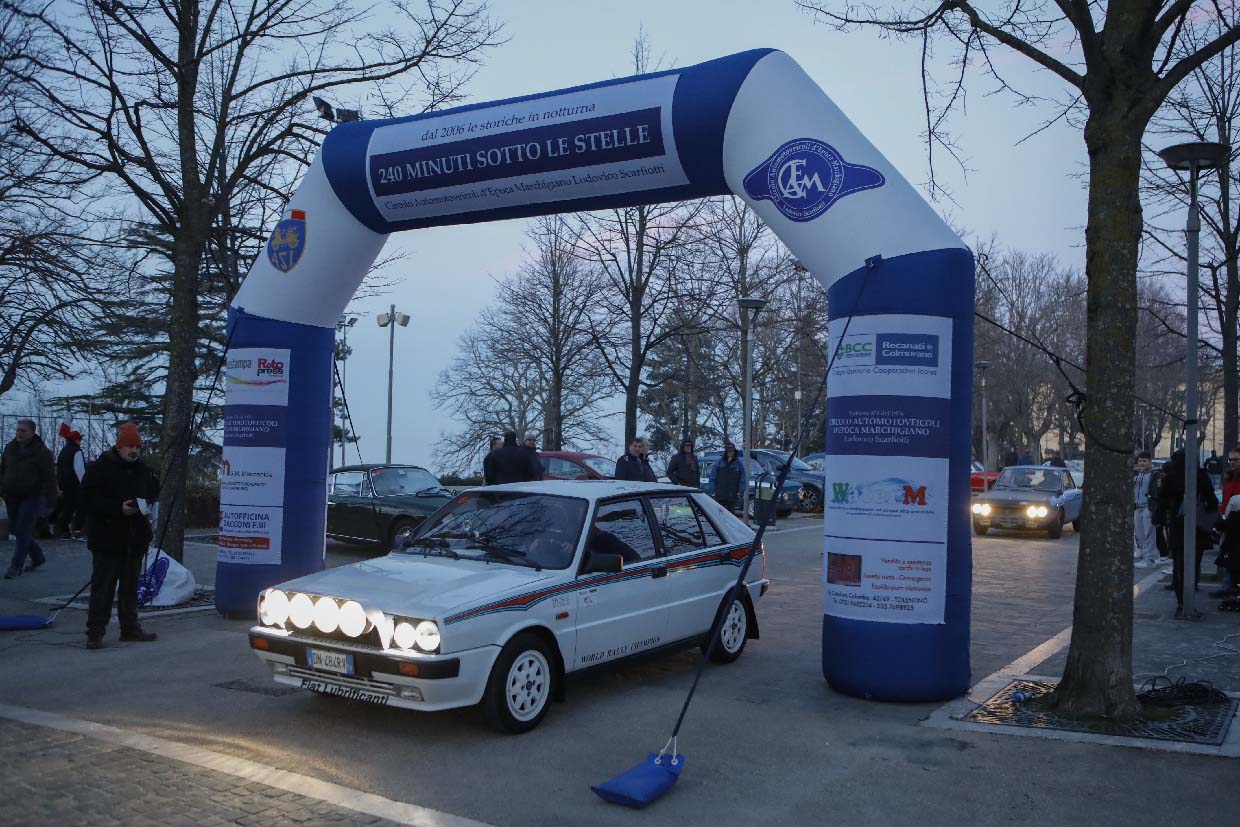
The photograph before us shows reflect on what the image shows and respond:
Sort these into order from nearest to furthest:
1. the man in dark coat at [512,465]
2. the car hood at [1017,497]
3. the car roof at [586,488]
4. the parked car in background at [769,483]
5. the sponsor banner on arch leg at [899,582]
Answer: the sponsor banner on arch leg at [899,582] → the car roof at [586,488] → the man in dark coat at [512,465] → the car hood at [1017,497] → the parked car in background at [769,483]

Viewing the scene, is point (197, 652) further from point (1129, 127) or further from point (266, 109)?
point (1129, 127)

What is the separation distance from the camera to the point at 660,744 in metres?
6.29

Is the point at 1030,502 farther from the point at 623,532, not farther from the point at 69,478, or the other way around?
the point at 69,478

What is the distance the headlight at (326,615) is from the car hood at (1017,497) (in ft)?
57.1

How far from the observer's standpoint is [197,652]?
8.85m

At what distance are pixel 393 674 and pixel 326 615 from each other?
0.67 m

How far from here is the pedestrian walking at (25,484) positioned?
1273 cm

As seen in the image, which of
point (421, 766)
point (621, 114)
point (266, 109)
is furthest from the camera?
point (266, 109)

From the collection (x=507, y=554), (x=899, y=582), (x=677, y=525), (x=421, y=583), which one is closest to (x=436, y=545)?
(x=507, y=554)

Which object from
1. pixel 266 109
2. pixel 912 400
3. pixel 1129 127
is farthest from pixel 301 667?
pixel 266 109

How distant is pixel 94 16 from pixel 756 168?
857 cm

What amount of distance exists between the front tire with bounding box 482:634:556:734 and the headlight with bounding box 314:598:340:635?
101 cm

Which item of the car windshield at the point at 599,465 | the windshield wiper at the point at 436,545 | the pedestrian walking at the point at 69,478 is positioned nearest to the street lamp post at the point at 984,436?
the car windshield at the point at 599,465

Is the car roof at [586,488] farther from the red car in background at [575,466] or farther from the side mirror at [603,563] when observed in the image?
the red car in background at [575,466]
